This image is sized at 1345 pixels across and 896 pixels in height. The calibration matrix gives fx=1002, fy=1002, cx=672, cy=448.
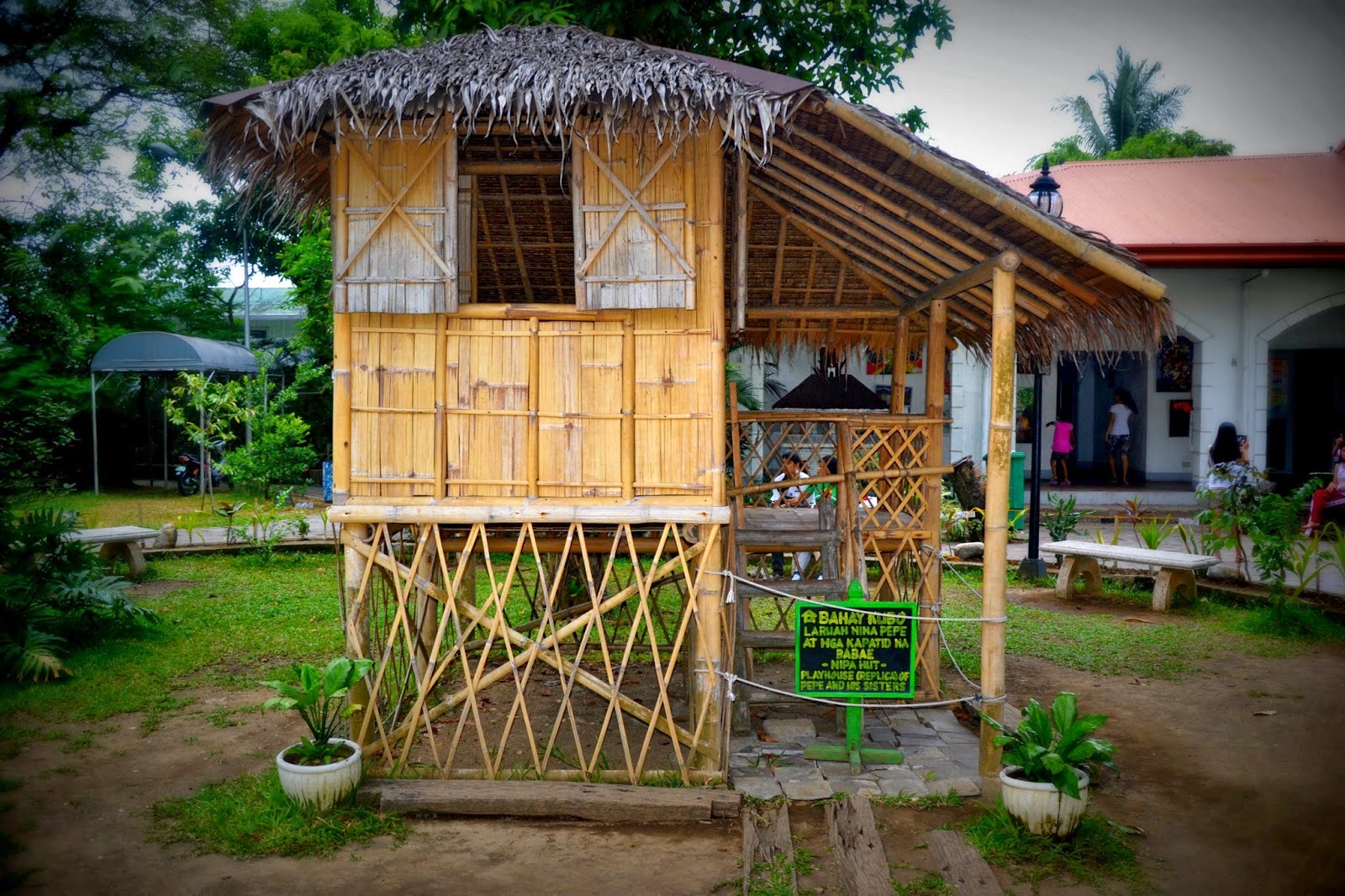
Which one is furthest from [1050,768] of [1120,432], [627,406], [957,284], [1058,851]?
[1120,432]

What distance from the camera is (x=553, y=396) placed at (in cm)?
580

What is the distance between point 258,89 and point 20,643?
16.6ft

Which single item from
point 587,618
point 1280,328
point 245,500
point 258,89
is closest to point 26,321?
point 245,500

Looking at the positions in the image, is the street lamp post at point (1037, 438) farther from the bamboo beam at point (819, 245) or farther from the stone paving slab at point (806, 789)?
the stone paving slab at point (806, 789)

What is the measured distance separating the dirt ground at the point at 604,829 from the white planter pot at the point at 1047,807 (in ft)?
1.31

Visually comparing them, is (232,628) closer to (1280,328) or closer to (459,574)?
(459,574)

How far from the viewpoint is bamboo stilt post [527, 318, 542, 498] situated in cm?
577

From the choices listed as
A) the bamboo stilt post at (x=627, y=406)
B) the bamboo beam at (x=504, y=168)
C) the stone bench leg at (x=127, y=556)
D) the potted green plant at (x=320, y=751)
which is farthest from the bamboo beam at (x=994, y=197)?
the stone bench leg at (x=127, y=556)

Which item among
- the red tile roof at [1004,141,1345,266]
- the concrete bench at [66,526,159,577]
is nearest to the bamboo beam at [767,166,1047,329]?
the red tile roof at [1004,141,1345,266]

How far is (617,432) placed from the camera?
5805 millimetres

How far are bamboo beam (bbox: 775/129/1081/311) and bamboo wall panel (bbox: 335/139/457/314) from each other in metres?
2.01

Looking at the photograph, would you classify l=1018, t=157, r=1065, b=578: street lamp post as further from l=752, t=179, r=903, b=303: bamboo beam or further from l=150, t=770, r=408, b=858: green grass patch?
l=150, t=770, r=408, b=858: green grass patch

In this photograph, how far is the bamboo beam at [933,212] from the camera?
5906 mm

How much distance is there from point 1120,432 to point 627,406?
47.3 ft
